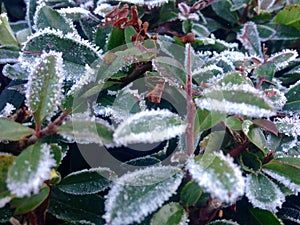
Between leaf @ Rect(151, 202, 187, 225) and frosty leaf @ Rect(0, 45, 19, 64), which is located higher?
frosty leaf @ Rect(0, 45, 19, 64)

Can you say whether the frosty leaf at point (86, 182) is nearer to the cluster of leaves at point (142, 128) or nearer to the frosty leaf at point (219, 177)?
the cluster of leaves at point (142, 128)

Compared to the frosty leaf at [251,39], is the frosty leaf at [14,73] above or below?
above

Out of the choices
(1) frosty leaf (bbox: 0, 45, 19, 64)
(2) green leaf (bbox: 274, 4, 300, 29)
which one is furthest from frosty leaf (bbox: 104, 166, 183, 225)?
(2) green leaf (bbox: 274, 4, 300, 29)

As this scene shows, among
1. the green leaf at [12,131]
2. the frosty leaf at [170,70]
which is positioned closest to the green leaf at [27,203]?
the green leaf at [12,131]

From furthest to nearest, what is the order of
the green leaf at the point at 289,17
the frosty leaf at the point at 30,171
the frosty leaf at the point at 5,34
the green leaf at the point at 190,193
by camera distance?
the green leaf at the point at 289,17 < the frosty leaf at the point at 5,34 < the green leaf at the point at 190,193 < the frosty leaf at the point at 30,171

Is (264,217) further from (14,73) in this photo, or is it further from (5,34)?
(5,34)

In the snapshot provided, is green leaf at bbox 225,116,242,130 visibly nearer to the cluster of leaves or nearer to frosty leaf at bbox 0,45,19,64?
the cluster of leaves

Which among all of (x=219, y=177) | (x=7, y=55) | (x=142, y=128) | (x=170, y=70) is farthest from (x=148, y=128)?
(x=7, y=55)

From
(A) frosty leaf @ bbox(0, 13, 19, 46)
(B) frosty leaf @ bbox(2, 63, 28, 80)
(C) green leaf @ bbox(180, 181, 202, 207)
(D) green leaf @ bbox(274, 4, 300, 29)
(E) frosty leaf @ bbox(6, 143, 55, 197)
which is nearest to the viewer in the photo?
(E) frosty leaf @ bbox(6, 143, 55, 197)
